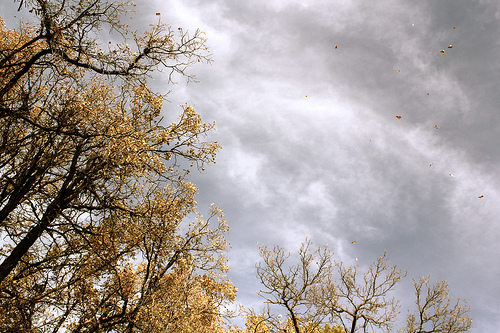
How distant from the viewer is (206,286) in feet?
54.5

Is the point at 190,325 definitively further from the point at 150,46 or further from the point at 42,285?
the point at 150,46

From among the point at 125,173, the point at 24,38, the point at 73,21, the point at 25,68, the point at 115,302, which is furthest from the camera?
the point at 115,302

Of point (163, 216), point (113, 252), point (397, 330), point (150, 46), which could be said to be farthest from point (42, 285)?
point (397, 330)

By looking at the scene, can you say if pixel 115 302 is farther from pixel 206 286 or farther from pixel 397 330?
pixel 397 330

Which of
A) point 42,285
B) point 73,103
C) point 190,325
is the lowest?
point 42,285

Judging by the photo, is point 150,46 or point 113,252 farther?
point 113,252

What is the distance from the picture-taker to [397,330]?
71.1 ft

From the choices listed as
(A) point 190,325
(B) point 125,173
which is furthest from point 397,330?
(B) point 125,173

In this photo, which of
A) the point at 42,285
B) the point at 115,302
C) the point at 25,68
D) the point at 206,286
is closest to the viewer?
the point at 25,68

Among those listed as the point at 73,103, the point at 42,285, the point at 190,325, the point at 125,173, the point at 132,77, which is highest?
the point at 132,77

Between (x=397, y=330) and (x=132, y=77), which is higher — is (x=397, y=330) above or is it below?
above

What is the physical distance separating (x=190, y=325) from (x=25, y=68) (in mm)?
9950

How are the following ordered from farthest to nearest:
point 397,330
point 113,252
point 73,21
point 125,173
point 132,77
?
point 397,330
point 113,252
point 125,173
point 132,77
point 73,21

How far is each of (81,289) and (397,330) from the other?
20254 millimetres
